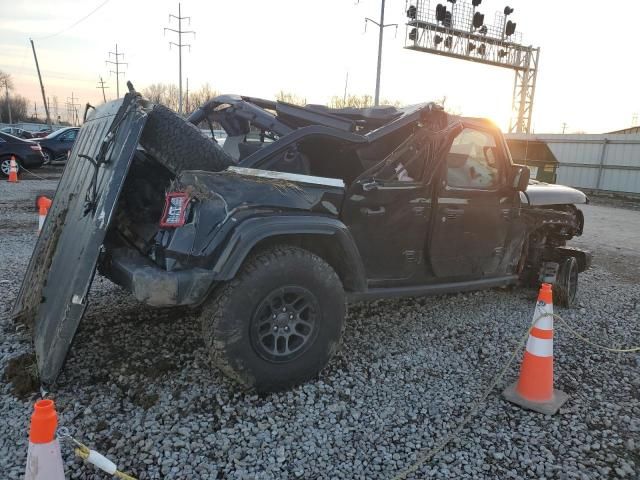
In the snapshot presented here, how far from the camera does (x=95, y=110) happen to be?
13.8 feet

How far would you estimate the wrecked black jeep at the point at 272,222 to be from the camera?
300 cm

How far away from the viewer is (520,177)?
4.61 meters

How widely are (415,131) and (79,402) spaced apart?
3.08m

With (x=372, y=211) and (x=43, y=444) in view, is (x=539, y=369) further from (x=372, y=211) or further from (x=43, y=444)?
(x=43, y=444)

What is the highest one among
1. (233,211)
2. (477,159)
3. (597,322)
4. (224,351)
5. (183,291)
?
(477,159)

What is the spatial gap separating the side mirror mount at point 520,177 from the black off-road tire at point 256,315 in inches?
88.5

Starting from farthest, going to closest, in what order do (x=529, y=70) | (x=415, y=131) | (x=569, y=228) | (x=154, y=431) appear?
(x=529, y=70) < (x=569, y=228) < (x=415, y=131) < (x=154, y=431)

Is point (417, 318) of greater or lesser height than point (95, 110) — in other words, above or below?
below

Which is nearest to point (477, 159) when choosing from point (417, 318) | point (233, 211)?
point (417, 318)

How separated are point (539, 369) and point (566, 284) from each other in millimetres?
2589

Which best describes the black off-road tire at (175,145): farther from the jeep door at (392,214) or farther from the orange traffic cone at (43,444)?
the orange traffic cone at (43,444)

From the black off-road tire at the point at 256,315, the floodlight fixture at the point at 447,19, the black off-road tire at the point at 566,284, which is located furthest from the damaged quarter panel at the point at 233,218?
the floodlight fixture at the point at 447,19

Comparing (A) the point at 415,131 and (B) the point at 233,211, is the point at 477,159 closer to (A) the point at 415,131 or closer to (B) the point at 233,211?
(A) the point at 415,131

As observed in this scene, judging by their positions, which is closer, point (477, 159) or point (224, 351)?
point (224, 351)
